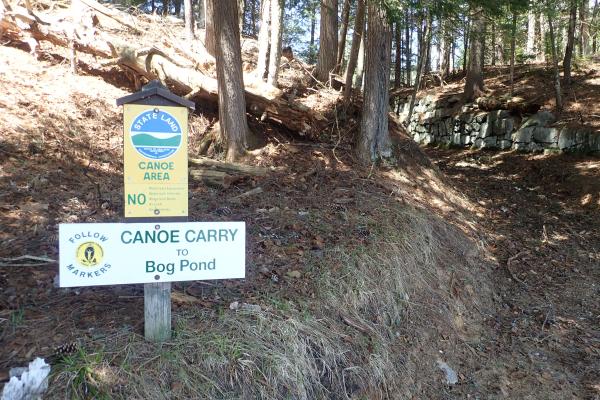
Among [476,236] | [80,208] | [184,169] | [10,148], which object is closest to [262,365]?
[184,169]

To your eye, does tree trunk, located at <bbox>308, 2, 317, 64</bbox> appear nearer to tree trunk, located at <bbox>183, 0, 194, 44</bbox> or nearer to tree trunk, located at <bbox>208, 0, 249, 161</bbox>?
tree trunk, located at <bbox>208, 0, 249, 161</bbox>

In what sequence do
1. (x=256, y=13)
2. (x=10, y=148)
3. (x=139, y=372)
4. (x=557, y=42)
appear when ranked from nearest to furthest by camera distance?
(x=139, y=372), (x=10, y=148), (x=557, y=42), (x=256, y=13)

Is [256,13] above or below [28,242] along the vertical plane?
above

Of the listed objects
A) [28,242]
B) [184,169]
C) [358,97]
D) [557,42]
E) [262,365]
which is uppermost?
[557,42]

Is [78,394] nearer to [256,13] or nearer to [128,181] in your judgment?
[128,181]

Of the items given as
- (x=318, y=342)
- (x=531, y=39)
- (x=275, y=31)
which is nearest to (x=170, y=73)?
(x=275, y=31)

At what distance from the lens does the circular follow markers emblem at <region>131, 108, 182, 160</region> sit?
2.90 m

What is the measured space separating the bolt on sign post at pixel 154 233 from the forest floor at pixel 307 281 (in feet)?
1.54

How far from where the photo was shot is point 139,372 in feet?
9.25

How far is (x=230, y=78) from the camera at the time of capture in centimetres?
675

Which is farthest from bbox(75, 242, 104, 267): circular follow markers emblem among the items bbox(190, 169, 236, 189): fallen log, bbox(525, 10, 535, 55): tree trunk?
bbox(525, 10, 535, 55): tree trunk

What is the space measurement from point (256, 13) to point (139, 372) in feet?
73.8

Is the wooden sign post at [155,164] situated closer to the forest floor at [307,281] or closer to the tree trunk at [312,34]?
the forest floor at [307,281]

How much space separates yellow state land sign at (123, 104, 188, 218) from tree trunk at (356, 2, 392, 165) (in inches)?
191
